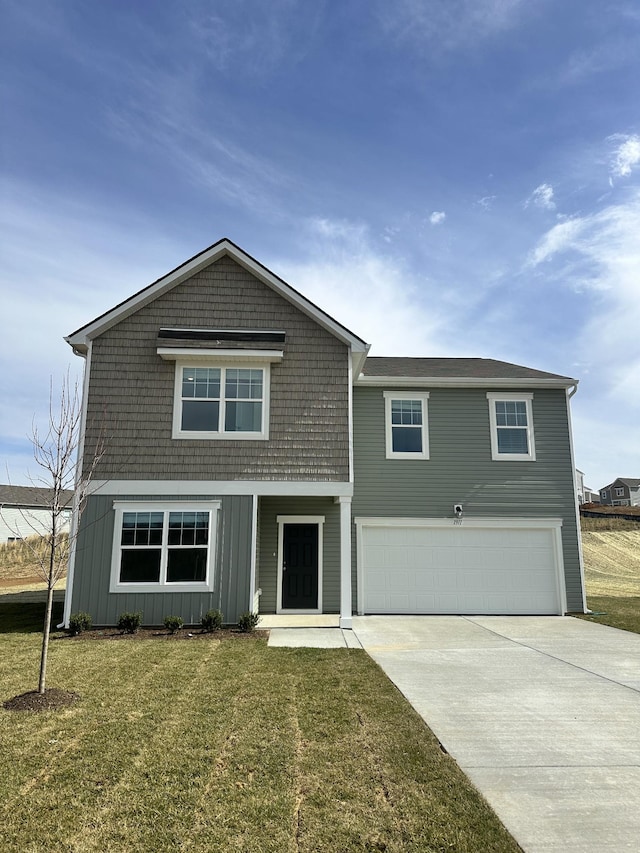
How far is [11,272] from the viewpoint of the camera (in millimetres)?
13680

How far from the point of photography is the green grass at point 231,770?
340 centimetres

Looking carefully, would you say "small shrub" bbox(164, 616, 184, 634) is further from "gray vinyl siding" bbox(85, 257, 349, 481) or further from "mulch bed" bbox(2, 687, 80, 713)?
"mulch bed" bbox(2, 687, 80, 713)

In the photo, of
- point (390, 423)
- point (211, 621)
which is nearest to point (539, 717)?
point (211, 621)

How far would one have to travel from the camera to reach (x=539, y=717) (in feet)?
19.2

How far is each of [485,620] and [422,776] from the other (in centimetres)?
951

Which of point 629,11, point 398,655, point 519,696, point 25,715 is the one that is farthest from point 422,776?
point 629,11

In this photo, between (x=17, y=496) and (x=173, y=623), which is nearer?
(x=173, y=623)

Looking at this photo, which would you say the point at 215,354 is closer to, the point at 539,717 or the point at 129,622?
the point at 129,622

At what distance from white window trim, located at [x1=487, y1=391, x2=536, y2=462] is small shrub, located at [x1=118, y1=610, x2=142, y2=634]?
9.76 m

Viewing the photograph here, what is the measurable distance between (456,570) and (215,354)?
829 cm

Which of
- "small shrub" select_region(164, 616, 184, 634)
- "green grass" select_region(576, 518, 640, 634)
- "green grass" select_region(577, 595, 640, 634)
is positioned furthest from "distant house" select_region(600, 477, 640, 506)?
"small shrub" select_region(164, 616, 184, 634)

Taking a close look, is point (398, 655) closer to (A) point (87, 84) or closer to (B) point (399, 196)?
(B) point (399, 196)

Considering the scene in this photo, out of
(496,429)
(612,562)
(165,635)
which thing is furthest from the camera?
(612,562)

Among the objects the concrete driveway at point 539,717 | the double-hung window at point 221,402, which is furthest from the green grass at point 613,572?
the double-hung window at point 221,402
